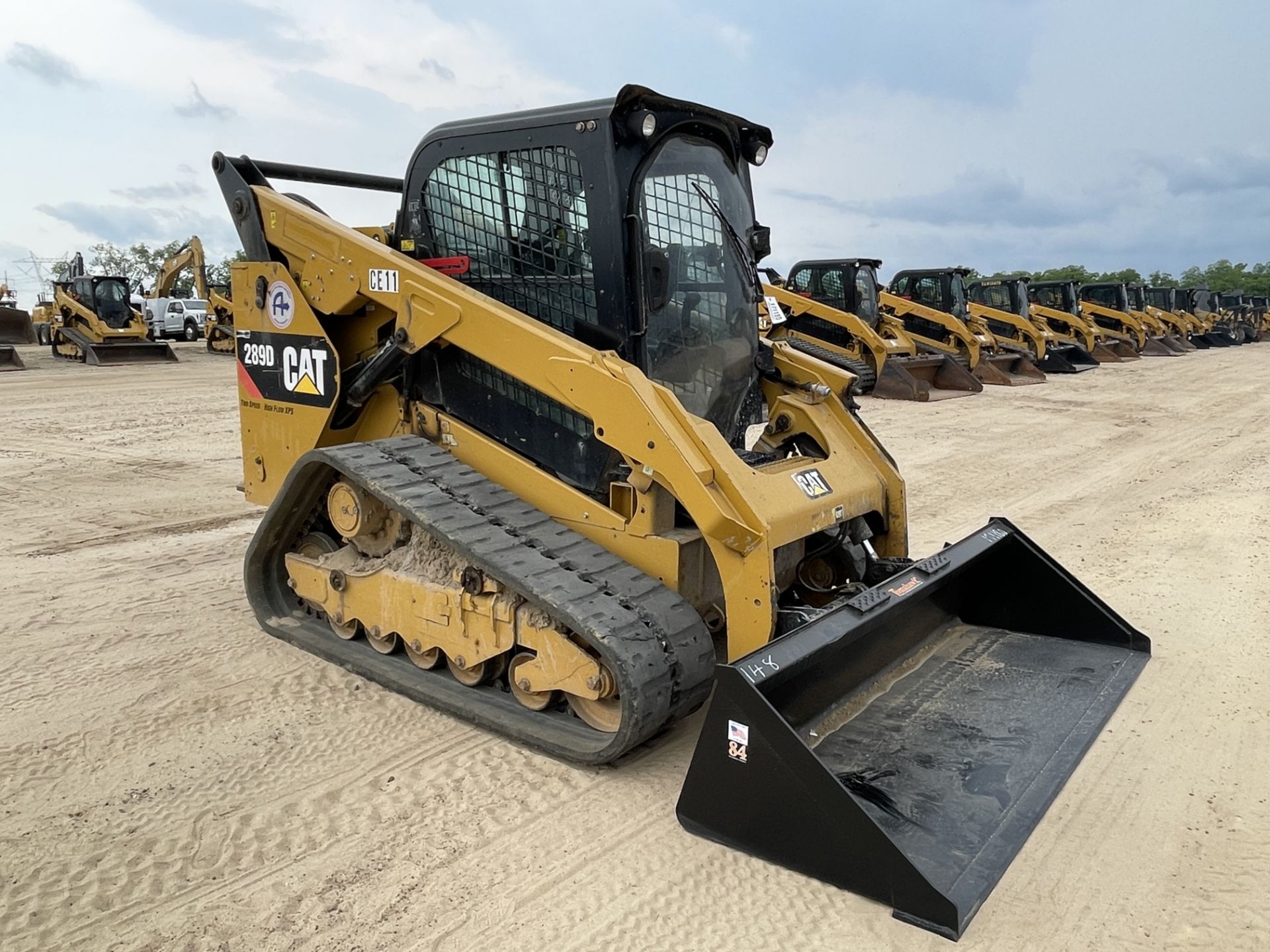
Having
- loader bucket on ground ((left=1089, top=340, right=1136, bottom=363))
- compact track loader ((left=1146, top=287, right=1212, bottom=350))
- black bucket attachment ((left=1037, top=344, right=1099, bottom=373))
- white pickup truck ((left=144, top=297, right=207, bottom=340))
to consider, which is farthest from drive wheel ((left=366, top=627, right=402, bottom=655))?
compact track loader ((left=1146, top=287, right=1212, bottom=350))

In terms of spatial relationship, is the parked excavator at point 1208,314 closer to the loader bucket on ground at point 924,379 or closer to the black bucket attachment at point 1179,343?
the black bucket attachment at point 1179,343

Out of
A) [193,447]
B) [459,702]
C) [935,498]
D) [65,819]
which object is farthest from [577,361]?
[193,447]

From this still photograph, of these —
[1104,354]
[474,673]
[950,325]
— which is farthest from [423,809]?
[1104,354]

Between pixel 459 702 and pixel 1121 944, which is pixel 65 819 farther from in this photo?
pixel 1121 944

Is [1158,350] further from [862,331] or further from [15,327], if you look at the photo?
[15,327]

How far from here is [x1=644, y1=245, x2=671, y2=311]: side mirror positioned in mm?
3893

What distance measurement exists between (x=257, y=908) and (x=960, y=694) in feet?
8.68

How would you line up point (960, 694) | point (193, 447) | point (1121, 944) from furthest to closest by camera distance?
point (193, 447) < point (960, 694) < point (1121, 944)

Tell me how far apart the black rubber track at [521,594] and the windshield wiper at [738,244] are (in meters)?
1.52

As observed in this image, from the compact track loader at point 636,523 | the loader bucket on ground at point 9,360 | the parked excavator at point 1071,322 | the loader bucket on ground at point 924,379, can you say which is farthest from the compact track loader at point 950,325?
the loader bucket on ground at point 9,360

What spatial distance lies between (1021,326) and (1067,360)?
1691 millimetres

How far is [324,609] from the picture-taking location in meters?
4.60

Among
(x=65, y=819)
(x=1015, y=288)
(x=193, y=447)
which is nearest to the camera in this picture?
(x=65, y=819)

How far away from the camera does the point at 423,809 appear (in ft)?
10.8
